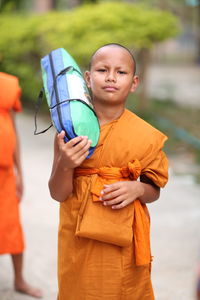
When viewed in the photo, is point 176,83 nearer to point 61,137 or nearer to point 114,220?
point 114,220

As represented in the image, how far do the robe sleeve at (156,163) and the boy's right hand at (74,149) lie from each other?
265 millimetres

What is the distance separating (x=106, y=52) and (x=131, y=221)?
2.13ft

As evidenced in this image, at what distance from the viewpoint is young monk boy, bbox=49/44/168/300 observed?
2.19 meters

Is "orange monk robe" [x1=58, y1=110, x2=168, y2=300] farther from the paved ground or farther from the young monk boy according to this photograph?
the paved ground

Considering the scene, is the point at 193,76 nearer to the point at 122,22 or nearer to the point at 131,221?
the point at 122,22

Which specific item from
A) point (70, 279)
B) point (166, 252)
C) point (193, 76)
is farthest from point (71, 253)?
point (193, 76)

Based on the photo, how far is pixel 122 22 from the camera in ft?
33.1

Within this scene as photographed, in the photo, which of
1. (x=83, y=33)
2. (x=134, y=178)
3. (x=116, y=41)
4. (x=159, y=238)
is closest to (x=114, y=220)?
(x=134, y=178)

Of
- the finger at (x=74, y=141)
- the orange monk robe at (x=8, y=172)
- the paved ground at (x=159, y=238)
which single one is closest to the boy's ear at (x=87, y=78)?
the finger at (x=74, y=141)

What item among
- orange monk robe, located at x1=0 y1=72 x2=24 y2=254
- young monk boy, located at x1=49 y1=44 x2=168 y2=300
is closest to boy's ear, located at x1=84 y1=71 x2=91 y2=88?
young monk boy, located at x1=49 y1=44 x2=168 y2=300

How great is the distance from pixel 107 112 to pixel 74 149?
10.2 inches

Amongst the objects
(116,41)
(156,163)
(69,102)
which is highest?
(116,41)

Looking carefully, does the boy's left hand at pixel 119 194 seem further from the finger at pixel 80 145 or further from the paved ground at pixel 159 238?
the paved ground at pixel 159 238

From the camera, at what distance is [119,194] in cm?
219
